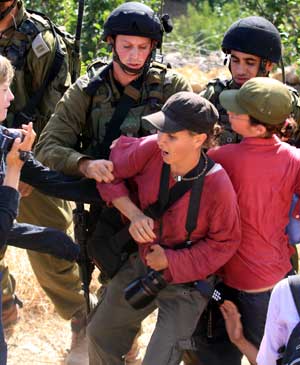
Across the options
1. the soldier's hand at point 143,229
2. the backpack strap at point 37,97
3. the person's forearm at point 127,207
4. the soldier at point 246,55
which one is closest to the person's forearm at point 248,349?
the soldier's hand at point 143,229

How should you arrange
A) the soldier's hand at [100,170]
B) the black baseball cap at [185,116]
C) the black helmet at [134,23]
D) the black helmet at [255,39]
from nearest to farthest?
the black baseball cap at [185,116], the soldier's hand at [100,170], the black helmet at [134,23], the black helmet at [255,39]

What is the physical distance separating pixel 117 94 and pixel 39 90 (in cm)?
80

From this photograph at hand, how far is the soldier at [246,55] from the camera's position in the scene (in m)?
4.18

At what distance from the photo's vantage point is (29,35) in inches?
187

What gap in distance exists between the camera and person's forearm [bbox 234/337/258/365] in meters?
3.60

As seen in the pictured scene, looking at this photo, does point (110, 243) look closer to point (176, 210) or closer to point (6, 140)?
point (176, 210)

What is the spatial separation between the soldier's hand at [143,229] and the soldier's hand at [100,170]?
28 cm

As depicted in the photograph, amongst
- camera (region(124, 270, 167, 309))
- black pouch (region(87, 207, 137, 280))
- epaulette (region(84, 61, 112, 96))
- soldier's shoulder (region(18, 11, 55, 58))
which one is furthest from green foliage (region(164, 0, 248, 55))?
camera (region(124, 270, 167, 309))

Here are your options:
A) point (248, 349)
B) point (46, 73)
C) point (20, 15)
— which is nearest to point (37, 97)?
point (46, 73)

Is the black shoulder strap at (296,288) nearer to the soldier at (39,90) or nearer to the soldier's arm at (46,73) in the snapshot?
the soldier at (39,90)

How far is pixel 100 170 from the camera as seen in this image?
374 centimetres

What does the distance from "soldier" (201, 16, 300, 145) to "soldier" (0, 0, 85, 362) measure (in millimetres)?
1082

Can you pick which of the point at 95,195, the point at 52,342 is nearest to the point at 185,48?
the point at 52,342

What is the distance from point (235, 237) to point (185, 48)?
13203 mm
